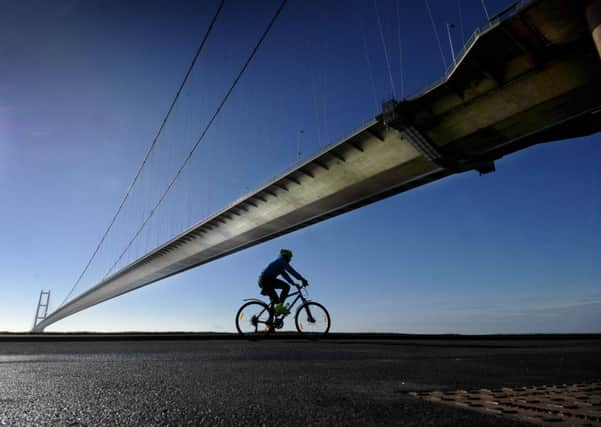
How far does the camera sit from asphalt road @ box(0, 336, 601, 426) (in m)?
2.12

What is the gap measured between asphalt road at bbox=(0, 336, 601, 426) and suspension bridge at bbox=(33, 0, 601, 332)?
1329 centimetres

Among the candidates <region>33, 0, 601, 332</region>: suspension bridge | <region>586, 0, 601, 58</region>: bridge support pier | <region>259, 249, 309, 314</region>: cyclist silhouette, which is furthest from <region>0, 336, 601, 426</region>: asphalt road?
<region>33, 0, 601, 332</region>: suspension bridge

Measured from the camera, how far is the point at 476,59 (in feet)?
54.2

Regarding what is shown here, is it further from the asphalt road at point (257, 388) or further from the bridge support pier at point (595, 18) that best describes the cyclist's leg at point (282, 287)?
the bridge support pier at point (595, 18)

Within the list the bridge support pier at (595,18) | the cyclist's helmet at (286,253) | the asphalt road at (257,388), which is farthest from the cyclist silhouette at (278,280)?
the bridge support pier at (595,18)

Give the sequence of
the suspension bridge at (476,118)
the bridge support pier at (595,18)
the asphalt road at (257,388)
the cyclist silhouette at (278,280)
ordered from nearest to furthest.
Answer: the asphalt road at (257,388), the cyclist silhouette at (278,280), the bridge support pier at (595,18), the suspension bridge at (476,118)

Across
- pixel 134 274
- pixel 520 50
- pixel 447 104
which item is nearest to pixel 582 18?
pixel 520 50

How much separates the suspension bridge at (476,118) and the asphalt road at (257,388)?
13.3 metres

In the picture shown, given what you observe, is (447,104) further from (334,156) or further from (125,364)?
(125,364)

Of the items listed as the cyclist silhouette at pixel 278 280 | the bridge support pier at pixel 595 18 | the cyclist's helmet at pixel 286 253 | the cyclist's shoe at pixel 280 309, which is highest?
the bridge support pier at pixel 595 18

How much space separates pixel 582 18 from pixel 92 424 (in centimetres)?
1782

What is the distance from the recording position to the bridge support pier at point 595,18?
12492 mm

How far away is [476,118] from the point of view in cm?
1936

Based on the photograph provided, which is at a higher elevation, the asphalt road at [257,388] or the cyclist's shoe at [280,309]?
the cyclist's shoe at [280,309]
